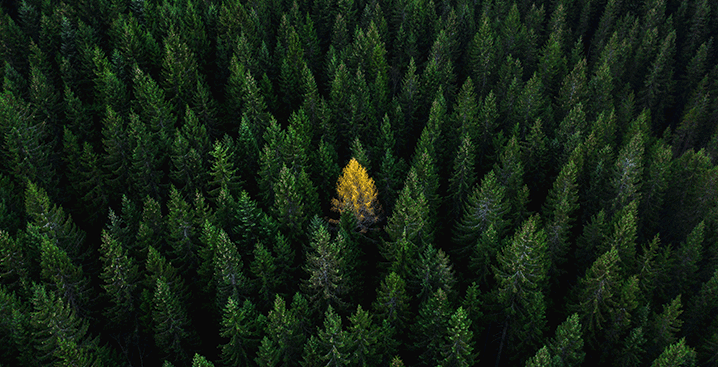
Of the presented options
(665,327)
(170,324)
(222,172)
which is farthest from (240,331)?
(665,327)

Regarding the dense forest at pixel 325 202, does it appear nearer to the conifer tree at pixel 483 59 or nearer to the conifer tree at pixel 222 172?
the conifer tree at pixel 222 172

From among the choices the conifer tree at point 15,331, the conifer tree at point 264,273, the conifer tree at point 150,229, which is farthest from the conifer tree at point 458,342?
the conifer tree at point 15,331

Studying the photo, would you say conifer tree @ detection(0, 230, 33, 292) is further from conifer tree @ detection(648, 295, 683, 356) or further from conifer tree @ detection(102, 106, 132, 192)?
conifer tree @ detection(648, 295, 683, 356)

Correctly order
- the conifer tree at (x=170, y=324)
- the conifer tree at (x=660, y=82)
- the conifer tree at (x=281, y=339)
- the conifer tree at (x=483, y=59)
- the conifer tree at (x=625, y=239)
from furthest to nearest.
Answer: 1. the conifer tree at (x=660, y=82)
2. the conifer tree at (x=483, y=59)
3. the conifer tree at (x=625, y=239)
4. the conifer tree at (x=170, y=324)
5. the conifer tree at (x=281, y=339)

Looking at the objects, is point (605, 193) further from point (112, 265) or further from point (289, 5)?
point (289, 5)

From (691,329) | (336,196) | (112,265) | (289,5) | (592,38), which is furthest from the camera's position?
(592,38)

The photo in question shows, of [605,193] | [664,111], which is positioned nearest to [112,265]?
[605,193]

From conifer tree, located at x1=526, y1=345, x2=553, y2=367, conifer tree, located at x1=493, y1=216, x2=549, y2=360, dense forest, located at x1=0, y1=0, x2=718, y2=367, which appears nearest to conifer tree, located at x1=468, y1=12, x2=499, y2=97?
dense forest, located at x1=0, y1=0, x2=718, y2=367
